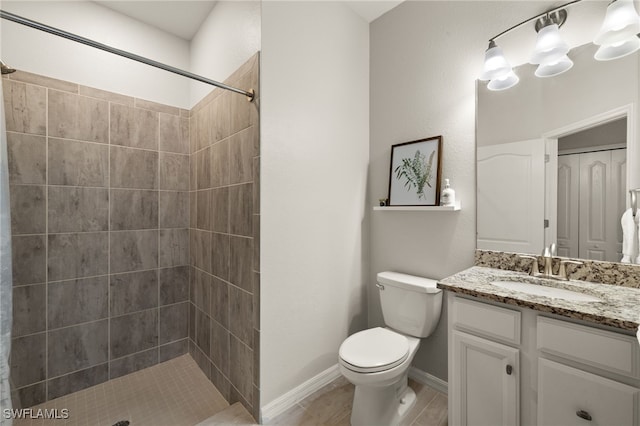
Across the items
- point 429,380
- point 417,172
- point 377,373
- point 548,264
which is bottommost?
point 429,380

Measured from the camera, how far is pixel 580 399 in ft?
3.35

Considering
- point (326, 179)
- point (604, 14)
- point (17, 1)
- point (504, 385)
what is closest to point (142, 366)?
point (326, 179)

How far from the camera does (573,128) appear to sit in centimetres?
142

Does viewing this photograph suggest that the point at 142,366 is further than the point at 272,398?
Yes

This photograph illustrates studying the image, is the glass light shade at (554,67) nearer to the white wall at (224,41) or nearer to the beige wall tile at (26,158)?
the white wall at (224,41)

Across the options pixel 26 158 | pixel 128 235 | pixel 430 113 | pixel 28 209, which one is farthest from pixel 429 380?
pixel 26 158

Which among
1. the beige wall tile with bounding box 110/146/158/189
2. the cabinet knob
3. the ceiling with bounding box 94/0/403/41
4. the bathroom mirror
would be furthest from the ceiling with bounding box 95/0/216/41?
the cabinet knob

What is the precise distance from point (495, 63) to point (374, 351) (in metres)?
1.73

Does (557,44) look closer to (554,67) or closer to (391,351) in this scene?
(554,67)

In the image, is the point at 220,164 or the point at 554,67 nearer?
the point at 554,67

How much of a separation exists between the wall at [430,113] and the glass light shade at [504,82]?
116mm

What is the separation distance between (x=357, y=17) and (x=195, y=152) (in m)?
1.71

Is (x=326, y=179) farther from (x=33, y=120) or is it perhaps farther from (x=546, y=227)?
(x=33, y=120)

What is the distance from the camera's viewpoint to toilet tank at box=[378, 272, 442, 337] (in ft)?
5.74
